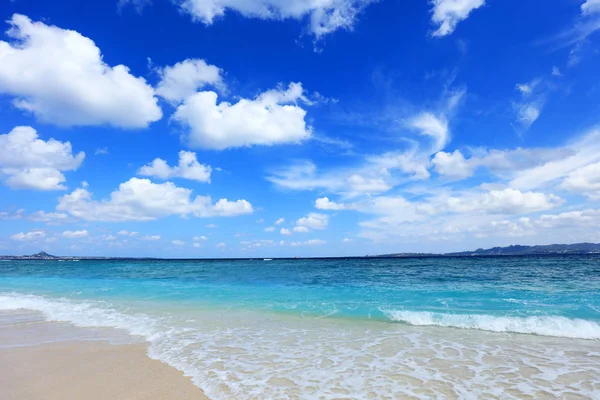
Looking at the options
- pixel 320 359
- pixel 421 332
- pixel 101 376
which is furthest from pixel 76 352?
pixel 421 332

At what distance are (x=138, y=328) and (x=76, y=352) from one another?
101 inches

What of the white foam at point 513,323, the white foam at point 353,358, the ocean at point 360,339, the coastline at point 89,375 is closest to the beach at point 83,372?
the coastline at point 89,375

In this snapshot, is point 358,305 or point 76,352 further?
point 358,305

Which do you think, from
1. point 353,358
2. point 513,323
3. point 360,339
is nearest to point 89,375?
point 353,358

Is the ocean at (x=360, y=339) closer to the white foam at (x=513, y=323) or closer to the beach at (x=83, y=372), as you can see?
the white foam at (x=513, y=323)

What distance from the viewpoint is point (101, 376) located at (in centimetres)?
600

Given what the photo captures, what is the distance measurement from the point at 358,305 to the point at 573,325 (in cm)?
725

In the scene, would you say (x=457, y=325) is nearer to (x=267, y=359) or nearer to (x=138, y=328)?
(x=267, y=359)

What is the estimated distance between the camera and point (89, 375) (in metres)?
6.04

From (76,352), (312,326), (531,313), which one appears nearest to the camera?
(76,352)

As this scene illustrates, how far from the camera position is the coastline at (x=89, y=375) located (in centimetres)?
526

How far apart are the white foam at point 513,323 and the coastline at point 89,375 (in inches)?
314

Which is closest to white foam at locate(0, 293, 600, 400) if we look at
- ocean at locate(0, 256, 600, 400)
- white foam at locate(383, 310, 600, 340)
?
ocean at locate(0, 256, 600, 400)

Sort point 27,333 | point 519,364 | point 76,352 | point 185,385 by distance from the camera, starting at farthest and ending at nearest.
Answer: point 27,333 → point 76,352 → point 519,364 → point 185,385
